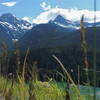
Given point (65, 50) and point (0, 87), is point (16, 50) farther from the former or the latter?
point (65, 50)

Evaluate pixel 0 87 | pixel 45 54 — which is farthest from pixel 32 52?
pixel 0 87

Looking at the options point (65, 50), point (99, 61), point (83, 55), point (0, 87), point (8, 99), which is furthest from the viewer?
point (65, 50)

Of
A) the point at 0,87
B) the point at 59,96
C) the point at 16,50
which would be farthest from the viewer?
the point at 0,87

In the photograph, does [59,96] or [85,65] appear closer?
[85,65]

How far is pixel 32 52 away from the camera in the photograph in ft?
458

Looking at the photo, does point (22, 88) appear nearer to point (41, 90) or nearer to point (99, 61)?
point (41, 90)

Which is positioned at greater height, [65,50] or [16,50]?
[16,50]

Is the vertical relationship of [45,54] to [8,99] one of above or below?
below

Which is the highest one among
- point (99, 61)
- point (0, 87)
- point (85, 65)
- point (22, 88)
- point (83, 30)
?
point (83, 30)

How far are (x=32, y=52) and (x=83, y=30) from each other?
137425 millimetres

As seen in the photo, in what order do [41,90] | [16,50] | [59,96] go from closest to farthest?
[16,50] → [59,96] → [41,90]

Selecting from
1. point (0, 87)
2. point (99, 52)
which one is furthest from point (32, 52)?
point (0, 87)

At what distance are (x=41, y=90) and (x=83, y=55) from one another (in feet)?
7.97

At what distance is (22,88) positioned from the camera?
4039 mm
